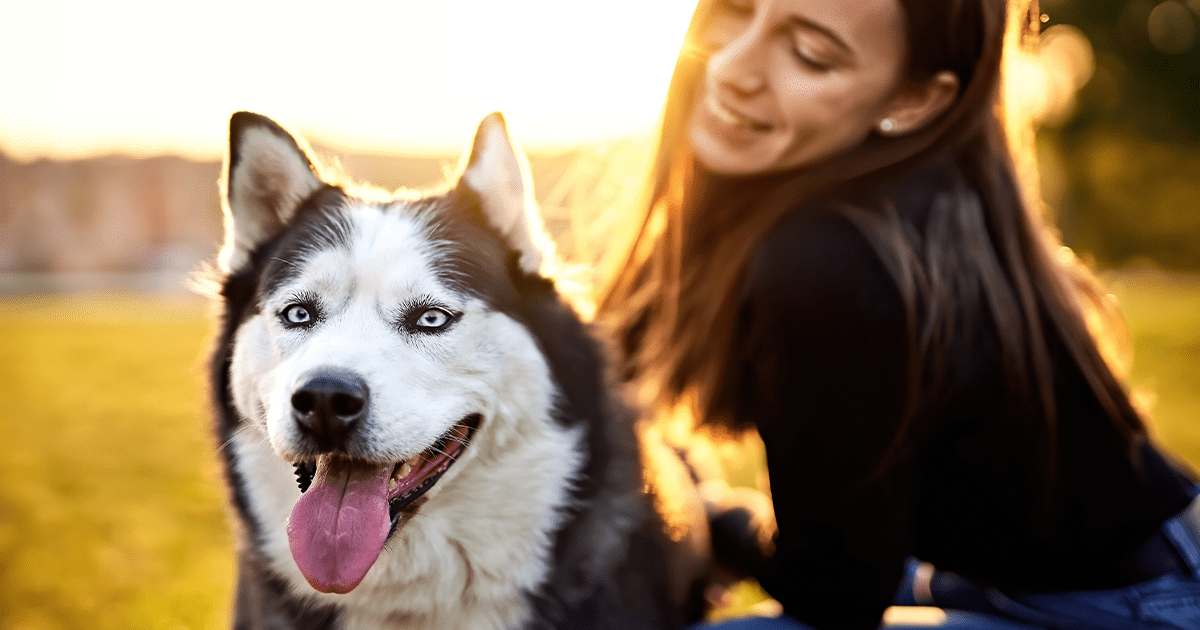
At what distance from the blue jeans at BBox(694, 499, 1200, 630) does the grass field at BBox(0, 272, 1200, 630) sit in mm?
687

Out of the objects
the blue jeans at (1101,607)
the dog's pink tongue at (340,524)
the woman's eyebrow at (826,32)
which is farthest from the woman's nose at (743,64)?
the blue jeans at (1101,607)

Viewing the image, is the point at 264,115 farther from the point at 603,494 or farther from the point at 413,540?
the point at 603,494

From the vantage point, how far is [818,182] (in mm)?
2115

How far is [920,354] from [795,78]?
84cm

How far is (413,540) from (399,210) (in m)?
0.92

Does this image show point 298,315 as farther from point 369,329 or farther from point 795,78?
point 795,78

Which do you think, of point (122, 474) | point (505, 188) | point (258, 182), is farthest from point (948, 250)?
point (122, 474)

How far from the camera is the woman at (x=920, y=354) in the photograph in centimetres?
180

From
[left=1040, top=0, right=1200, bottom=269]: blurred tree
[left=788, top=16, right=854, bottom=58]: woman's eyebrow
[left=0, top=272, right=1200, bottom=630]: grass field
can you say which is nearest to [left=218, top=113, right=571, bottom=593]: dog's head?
[left=0, top=272, right=1200, bottom=630]: grass field

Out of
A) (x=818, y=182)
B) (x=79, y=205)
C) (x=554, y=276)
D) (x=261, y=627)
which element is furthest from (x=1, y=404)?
(x=79, y=205)

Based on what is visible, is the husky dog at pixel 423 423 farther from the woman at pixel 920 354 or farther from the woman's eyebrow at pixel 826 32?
the woman's eyebrow at pixel 826 32

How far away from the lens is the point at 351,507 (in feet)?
5.88

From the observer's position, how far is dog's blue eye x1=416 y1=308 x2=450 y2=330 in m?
1.96

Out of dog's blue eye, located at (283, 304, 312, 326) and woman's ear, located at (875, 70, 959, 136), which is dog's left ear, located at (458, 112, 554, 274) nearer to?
dog's blue eye, located at (283, 304, 312, 326)
